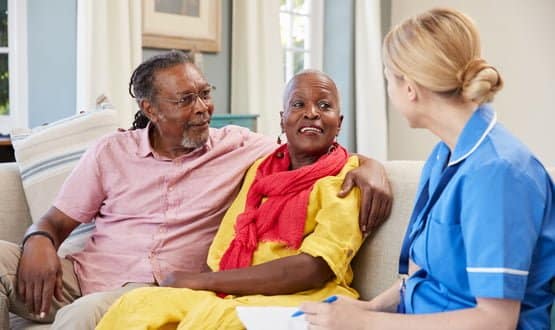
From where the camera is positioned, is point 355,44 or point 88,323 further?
point 355,44

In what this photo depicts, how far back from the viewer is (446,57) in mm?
1245

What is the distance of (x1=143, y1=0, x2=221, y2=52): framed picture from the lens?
411 centimetres

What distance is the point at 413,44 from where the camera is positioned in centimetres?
126

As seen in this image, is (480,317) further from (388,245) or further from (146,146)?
(146,146)

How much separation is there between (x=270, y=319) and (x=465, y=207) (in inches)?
18.3

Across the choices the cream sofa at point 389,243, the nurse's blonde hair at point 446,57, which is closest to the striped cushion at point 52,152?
the cream sofa at point 389,243

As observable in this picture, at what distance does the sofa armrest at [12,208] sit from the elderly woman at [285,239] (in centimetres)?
76

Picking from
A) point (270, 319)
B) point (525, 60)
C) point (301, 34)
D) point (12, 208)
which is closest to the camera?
point (270, 319)

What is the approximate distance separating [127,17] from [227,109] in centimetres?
102

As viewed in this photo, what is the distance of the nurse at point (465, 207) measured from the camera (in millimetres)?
1167

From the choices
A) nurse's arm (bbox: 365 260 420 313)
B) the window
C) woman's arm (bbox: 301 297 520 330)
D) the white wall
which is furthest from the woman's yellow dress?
the white wall

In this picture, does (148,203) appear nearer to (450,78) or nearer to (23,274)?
(23,274)

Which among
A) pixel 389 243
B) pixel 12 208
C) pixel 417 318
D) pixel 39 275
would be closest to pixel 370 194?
pixel 389 243

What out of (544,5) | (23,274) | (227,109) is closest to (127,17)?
(227,109)
